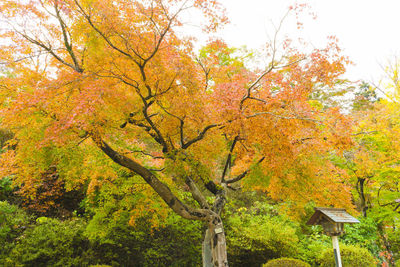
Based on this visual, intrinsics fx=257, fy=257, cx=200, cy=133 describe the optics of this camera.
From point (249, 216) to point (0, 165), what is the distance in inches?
342

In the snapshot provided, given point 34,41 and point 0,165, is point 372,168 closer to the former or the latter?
point 34,41

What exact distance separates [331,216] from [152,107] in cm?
498

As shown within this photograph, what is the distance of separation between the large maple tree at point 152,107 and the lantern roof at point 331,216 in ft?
4.06

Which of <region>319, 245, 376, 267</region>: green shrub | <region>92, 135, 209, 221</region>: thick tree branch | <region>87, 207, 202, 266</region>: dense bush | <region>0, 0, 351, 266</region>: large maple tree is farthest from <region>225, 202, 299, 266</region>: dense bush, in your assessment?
<region>92, 135, 209, 221</region>: thick tree branch

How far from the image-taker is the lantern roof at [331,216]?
5531 mm

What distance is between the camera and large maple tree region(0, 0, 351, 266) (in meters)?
4.66

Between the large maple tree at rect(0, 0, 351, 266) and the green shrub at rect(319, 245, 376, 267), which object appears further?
the green shrub at rect(319, 245, 376, 267)

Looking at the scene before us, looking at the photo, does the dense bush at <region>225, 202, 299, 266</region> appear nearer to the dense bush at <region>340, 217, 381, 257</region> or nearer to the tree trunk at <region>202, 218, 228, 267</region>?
the dense bush at <region>340, 217, 381, 257</region>

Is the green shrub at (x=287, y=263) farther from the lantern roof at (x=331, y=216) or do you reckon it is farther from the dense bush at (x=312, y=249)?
the lantern roof at (x=331, y=216)

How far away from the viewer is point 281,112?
587 cm

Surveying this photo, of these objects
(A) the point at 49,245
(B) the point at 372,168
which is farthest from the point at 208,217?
(B) the point at 372,168

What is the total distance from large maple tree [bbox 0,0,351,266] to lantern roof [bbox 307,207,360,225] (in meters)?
1.24

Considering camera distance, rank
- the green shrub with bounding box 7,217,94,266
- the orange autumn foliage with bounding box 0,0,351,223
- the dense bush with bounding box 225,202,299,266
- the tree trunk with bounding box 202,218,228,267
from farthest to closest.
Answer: the dense bush with bounding box 225,202,299,266 < the green shrub with bounding box 7,217,94,266 < the tree trunk with bounding box 202,218,228,267 < the orange autumn foliage with bounding box 0,0,351,223

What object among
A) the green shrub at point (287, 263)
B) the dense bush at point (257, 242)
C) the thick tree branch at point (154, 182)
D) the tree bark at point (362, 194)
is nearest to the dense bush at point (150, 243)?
the dense bush at point (257, 242)
